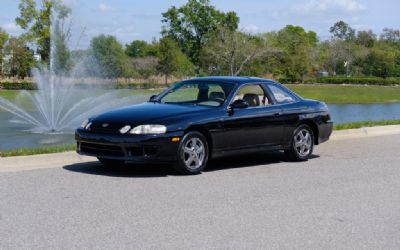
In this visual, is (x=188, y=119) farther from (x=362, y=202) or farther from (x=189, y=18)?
(x=189, y=18)

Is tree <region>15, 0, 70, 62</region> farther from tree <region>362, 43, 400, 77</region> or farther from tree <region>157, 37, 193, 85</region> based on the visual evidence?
tree <region>362, 43, 400, 77</region>

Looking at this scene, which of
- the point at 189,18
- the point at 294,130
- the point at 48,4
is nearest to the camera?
the point at 294,130

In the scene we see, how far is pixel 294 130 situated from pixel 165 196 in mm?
3985

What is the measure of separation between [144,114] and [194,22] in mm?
83376

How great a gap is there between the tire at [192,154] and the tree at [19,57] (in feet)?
155

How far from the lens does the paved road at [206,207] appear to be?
6.04 metres

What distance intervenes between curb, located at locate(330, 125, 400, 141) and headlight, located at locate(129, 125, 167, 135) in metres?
6.28

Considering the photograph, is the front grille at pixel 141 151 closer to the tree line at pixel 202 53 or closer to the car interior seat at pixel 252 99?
the car interior seat at pixel 252 99

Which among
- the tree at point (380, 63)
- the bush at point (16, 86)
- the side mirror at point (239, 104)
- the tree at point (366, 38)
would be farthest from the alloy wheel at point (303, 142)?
the tree at point (366, 38)

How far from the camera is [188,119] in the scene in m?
9.66

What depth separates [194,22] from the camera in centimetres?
9200

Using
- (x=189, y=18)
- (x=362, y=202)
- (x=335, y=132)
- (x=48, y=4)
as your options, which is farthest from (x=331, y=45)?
(x=362, y=202)

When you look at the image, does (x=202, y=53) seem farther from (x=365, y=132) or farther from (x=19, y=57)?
(x=365, y=132)

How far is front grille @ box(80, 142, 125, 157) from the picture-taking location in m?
9.42
